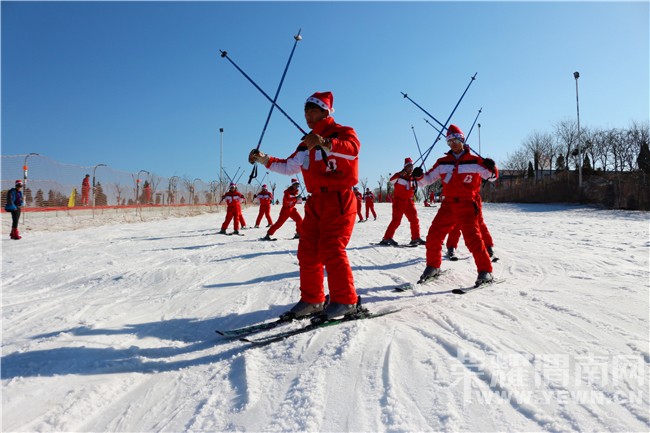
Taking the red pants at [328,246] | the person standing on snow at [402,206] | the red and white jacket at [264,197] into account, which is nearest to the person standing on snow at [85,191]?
the red and white jacket at [264,197]

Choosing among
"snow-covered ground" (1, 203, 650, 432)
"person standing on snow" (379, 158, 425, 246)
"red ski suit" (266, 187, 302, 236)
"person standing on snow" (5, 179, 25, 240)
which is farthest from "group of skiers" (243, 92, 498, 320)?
"person standing on snow" (5, 179, 25, 240)

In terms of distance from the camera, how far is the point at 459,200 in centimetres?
488

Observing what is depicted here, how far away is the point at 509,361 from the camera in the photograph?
225cm

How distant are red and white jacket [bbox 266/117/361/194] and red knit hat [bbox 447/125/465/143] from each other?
2.40 metres

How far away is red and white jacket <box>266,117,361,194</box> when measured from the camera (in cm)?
317

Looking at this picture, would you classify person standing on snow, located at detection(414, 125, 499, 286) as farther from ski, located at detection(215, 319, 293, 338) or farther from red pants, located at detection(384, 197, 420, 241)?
red pants, located at detection(384, 197, 420, 241)

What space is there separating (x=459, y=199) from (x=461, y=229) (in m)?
0.40

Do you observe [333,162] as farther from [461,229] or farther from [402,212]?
[402,212]

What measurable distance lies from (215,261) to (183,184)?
24.5 metres

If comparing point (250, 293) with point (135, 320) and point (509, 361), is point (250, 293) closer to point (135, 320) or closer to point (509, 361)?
point (135, 320)

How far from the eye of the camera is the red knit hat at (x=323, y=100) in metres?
3.54

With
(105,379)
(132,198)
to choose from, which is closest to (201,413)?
(105,379)

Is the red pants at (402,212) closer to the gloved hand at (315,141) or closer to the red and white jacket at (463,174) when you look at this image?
the red and white jacket at (463,174)

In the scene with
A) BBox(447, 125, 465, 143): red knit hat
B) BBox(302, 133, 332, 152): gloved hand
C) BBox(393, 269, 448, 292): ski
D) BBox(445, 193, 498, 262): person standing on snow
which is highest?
BBox(447, 125, 465, 143): red knit hat
